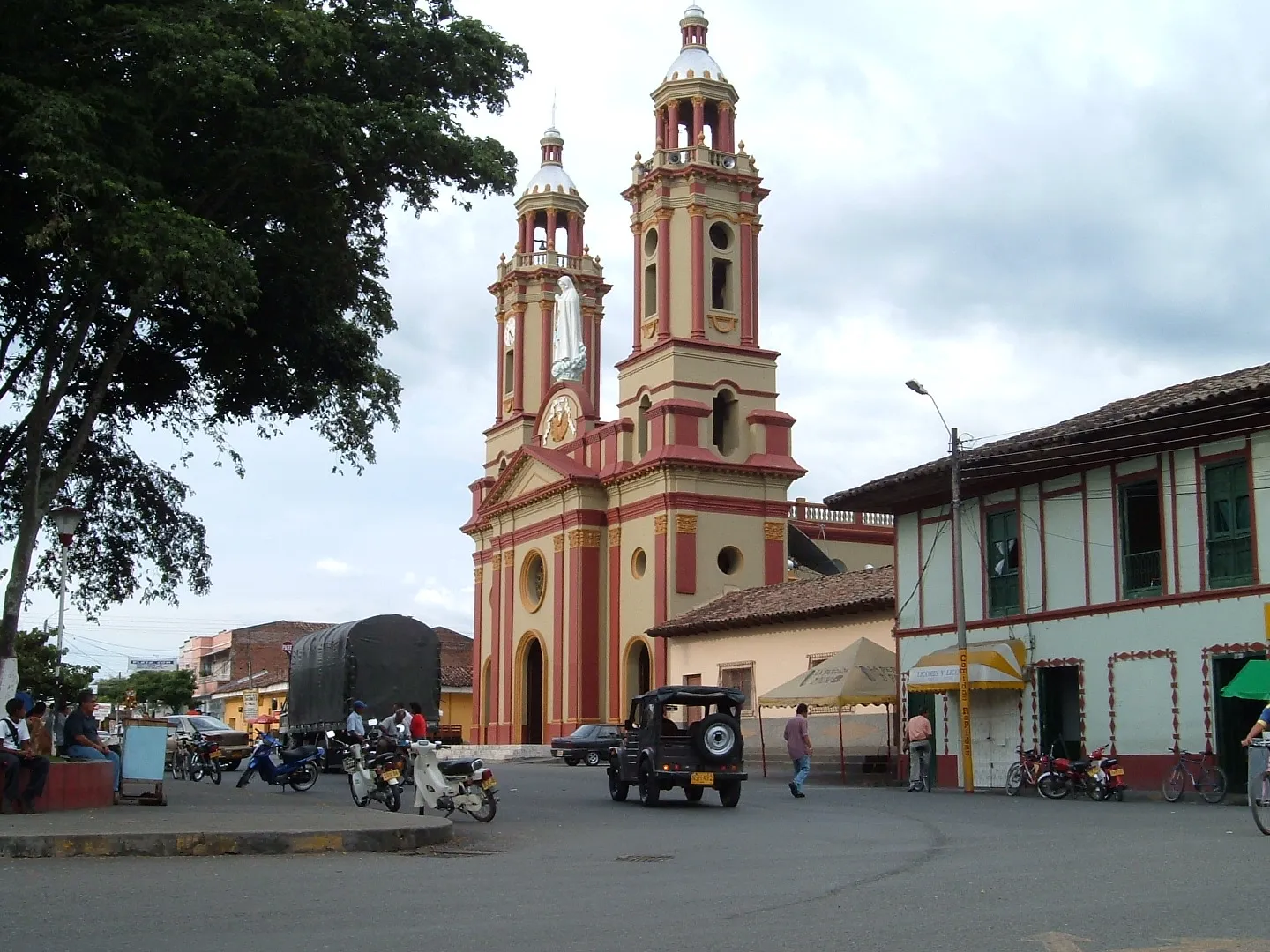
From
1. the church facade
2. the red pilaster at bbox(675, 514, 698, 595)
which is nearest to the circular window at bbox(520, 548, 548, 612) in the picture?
the church facade

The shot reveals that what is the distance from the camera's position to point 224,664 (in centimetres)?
10775

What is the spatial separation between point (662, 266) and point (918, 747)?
27.4 metres

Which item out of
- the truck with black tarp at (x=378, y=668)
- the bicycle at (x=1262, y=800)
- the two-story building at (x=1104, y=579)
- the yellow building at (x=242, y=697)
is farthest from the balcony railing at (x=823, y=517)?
the bicycle at (x=1262, y=800)

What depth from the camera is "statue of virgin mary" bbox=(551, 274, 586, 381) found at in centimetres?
5969

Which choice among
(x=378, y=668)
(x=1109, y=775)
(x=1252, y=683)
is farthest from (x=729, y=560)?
(x=1252, y=683)

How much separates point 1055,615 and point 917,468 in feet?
13.5

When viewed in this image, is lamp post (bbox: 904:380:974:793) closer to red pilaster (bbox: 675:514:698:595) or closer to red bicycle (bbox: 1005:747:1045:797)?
red bicycle (bbox: 1005:747:1045:797)

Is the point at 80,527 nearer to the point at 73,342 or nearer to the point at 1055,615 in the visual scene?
the point at 73,342

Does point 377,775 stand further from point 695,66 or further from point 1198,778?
point 695,66

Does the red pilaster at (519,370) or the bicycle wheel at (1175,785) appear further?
the red pilaster at (519,370)

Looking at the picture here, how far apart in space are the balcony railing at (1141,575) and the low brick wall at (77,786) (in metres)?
16.9

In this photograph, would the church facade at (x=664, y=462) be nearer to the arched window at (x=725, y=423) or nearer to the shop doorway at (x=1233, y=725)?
the arched window at (x=725, y=423)

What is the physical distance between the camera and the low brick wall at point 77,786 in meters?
17.5

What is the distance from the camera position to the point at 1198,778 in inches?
934
